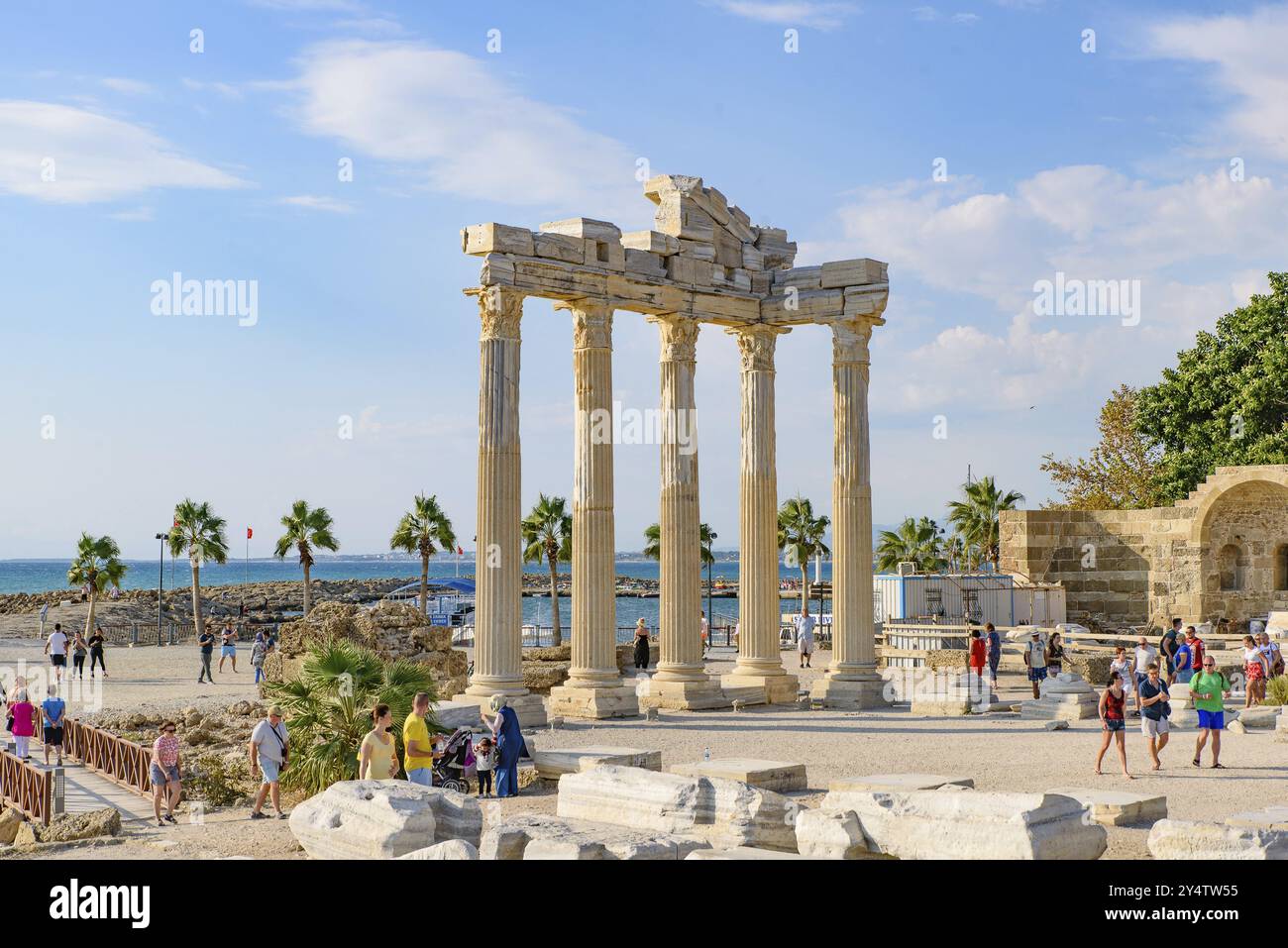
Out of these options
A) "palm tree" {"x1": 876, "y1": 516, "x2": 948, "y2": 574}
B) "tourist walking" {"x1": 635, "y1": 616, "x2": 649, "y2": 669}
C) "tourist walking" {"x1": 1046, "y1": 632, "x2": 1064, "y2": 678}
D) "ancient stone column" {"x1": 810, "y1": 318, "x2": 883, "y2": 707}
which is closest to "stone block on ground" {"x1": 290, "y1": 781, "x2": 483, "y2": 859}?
"ancient stone column" {"x1": 810, "y1": 318, "x2": 883, "y2": 707}

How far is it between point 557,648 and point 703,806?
20485 mm

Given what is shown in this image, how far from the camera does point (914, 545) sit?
221ft

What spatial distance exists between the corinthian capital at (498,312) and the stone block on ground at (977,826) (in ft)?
41.8

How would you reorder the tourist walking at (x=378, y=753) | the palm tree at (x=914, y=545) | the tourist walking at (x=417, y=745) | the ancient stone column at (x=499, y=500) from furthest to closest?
the palm tree at (x=914, y=545), the ancient stone column at (x=499, y=500), the tourist walking at (x=417, y=745), the tourist walking at (x=378, y=753)

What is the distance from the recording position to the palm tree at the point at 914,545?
2574 inches

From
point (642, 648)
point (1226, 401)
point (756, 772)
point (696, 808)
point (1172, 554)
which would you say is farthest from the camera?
point (1226, 401)

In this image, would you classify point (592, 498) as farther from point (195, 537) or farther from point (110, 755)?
point (195, 537)

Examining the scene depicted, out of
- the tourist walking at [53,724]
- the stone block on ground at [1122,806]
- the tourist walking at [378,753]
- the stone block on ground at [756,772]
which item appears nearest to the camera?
the stone block on ground at [1122,806]

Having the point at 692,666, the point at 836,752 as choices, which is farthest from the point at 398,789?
A: the point at 692,666

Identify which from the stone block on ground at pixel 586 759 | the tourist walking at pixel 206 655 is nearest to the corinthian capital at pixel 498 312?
the stone block on ground at pixel 586 759

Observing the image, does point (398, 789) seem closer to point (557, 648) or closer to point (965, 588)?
point (557, 648)

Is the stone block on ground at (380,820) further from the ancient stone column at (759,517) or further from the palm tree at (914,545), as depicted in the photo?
the palm tree at (914,545)

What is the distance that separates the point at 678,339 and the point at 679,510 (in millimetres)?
3388

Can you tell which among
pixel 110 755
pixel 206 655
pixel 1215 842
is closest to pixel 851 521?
pixel 110 755
